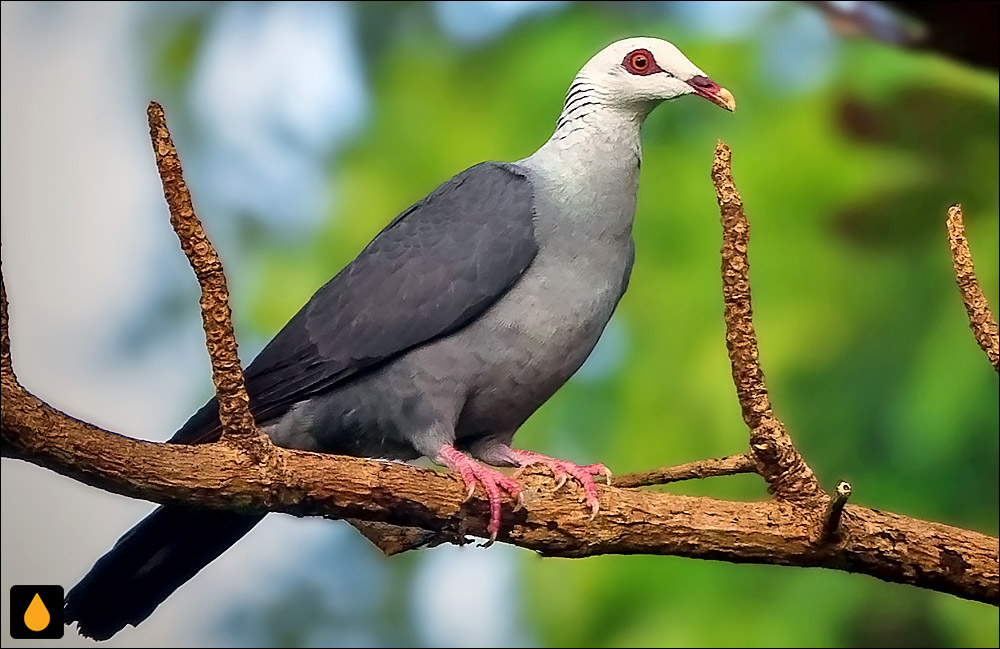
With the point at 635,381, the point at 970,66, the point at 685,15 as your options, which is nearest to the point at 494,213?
the point at 635,381

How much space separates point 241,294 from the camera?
99.7 inches

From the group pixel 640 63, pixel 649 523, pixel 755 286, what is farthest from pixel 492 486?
pixel 755 286

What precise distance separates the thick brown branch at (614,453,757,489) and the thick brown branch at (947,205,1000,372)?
33 centimetres

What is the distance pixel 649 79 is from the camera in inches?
63.9

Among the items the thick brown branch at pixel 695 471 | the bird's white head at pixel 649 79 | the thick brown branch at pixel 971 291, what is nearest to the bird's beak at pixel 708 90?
the bird's white head at pixel 649 79

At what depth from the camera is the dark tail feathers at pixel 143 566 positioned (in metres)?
1.52

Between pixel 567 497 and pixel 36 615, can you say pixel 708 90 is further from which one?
pixel 36 615

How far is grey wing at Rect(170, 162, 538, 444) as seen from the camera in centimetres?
155

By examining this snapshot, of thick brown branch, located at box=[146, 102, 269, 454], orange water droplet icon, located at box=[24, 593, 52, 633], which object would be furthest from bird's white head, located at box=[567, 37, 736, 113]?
orange water droplet icon, located at box=[24, 593, 52, 633]

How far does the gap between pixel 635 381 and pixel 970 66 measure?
3.58 feet

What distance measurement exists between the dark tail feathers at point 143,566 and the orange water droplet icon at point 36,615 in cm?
24

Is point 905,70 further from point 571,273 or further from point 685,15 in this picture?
point 571,273

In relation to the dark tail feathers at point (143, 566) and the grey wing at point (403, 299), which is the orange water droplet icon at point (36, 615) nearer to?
the dark tail feathers at point (143, 566)

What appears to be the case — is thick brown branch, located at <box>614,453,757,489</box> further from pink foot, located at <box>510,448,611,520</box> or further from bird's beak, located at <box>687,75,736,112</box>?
bird's beak, located at <box>687,75,736,112</box>
